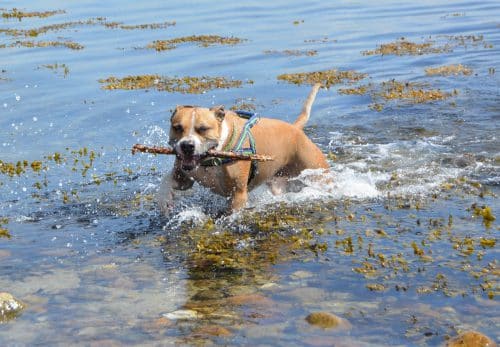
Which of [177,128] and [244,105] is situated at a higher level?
[177,128]

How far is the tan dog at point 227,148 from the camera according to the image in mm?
8352

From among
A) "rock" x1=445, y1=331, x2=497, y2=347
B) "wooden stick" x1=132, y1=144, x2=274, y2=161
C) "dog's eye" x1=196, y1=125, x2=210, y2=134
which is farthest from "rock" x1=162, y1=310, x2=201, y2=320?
"dog's eye" x1=196, y1=125, x2=210, y2=134

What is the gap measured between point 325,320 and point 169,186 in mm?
3412

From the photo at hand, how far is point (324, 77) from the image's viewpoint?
18.3 meters

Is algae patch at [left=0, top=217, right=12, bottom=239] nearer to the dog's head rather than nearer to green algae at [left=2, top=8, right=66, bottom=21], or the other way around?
the dog's head

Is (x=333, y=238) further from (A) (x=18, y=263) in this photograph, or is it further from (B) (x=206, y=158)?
(A) (x=18, y=263)

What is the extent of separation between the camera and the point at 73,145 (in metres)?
13.1

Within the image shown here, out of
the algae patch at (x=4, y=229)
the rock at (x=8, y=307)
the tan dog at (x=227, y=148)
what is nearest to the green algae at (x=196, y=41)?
the tan dog at (x=227, y=148)

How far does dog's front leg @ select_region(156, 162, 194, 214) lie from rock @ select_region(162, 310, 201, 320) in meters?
2.66

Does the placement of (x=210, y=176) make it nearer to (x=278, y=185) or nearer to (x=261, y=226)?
(x=261, y=226)

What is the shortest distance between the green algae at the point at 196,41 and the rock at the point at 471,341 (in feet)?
63.6

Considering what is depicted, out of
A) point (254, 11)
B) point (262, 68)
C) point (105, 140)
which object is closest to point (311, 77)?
point (262, 68)

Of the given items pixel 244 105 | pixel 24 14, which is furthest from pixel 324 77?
pixel 24 14

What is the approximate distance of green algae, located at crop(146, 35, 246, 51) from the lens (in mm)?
24297
